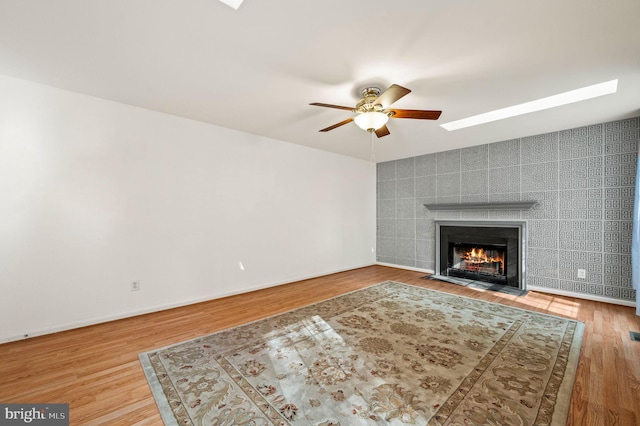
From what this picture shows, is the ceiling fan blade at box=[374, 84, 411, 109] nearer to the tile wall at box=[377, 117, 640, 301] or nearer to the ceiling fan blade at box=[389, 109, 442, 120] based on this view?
the ceiling fan blade at box=[389, 109, 442, 120]

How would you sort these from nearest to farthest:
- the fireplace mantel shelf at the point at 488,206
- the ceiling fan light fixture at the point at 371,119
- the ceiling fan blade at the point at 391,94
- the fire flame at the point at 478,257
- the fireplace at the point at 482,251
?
the ceiling fan blade at the point at 391,94, the ceiling fan light fixture at the point at 371,119, the fireplace mantel shelf at the point at 488,206, the fireplace at the point at 482,251, the fire flame at the point at 478,257

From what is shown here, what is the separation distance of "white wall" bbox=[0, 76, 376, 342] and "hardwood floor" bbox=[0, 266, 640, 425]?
334 mm

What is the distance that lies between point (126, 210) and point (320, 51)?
2820mm

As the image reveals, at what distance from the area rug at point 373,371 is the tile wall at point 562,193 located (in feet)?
4.60

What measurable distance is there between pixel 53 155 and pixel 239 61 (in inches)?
88.5

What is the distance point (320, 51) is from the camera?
2062 mm

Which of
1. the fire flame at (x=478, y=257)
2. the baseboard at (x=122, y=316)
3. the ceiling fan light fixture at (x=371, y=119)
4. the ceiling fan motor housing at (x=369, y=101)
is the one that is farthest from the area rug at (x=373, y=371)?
the ceiling fan motor housing at (x=369, y=101)

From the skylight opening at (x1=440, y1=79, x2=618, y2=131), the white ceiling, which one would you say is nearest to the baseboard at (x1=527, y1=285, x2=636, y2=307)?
the white ceiling

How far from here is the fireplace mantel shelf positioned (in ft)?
13.6

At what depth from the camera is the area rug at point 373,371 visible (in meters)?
1.57

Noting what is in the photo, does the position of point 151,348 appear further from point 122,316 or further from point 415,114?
point 415,114

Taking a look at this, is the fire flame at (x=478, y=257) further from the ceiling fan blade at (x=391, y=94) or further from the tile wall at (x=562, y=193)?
the ceiling fan blade at (x=391, y=94)

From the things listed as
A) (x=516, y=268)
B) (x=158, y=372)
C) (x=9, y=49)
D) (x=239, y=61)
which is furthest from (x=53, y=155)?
(x=516, y=268)

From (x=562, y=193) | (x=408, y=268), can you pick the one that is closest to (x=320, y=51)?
(x=562, y=193)
